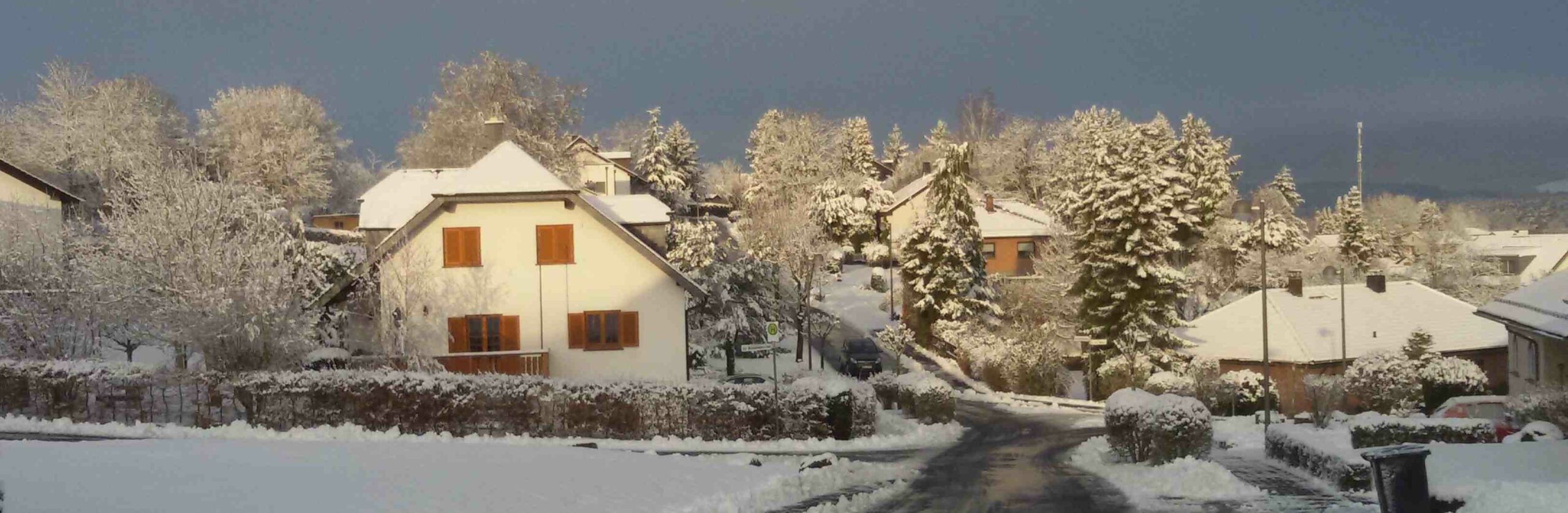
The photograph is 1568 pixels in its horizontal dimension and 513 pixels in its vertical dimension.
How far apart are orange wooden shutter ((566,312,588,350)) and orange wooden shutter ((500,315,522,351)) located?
1417mm

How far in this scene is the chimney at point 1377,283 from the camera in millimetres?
57375

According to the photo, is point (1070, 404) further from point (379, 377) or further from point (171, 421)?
point (171, 421)

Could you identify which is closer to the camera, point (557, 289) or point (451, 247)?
point (451, 247)

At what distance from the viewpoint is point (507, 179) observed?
35719 mm

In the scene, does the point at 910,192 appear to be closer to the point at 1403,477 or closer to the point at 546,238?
the point at 546,238

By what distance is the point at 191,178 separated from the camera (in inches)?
1233

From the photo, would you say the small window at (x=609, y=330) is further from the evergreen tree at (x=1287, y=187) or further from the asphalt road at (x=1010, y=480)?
→ the evergreen tree at (x=1287, y=187)

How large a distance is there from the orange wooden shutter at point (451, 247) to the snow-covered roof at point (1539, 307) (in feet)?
93.9

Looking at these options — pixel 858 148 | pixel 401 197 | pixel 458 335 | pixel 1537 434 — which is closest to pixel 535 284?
pixel 458 335

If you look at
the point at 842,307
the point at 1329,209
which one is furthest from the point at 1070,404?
the point at 1329,209

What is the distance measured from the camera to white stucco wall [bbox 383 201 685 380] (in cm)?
3603

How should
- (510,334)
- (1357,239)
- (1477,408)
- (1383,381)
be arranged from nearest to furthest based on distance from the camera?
(1477,408) < (510,334) < (1383,381) < (1357,239)

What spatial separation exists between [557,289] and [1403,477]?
27394 millimetres

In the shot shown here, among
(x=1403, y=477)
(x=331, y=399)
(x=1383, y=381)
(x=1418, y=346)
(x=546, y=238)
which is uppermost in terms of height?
(x=546, y=238)
